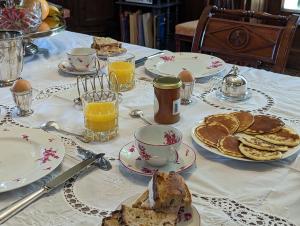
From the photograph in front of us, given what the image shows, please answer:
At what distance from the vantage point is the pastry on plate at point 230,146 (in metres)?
0.85

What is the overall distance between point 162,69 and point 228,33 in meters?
0.40

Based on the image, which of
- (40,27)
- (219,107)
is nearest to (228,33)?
(219,107)

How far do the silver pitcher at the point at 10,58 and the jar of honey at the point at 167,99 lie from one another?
0.51 meters

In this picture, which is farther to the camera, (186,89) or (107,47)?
(107,47)

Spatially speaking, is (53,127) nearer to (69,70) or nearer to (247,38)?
(69,70)

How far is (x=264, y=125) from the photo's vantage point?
957 mm

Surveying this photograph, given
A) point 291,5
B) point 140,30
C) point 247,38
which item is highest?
point 247,38

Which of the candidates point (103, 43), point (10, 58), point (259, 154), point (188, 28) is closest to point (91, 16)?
point (188, 28)

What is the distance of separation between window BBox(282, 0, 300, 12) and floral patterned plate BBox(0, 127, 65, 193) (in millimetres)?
2848

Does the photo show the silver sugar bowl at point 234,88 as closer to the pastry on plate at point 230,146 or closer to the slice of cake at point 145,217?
the pastry on plate at point 230,146

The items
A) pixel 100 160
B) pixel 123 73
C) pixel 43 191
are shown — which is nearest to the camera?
pixel 43 191

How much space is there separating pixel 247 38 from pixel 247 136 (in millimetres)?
740

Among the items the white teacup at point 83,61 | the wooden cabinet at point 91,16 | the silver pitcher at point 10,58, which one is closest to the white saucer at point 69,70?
the white teacup at point 83,61

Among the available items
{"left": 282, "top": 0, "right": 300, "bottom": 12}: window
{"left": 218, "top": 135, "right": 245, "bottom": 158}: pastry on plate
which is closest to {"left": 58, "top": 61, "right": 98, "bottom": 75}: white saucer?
{"left": 218, "top": 135, "right": 245, "bottom": 158}: pastry on plate
